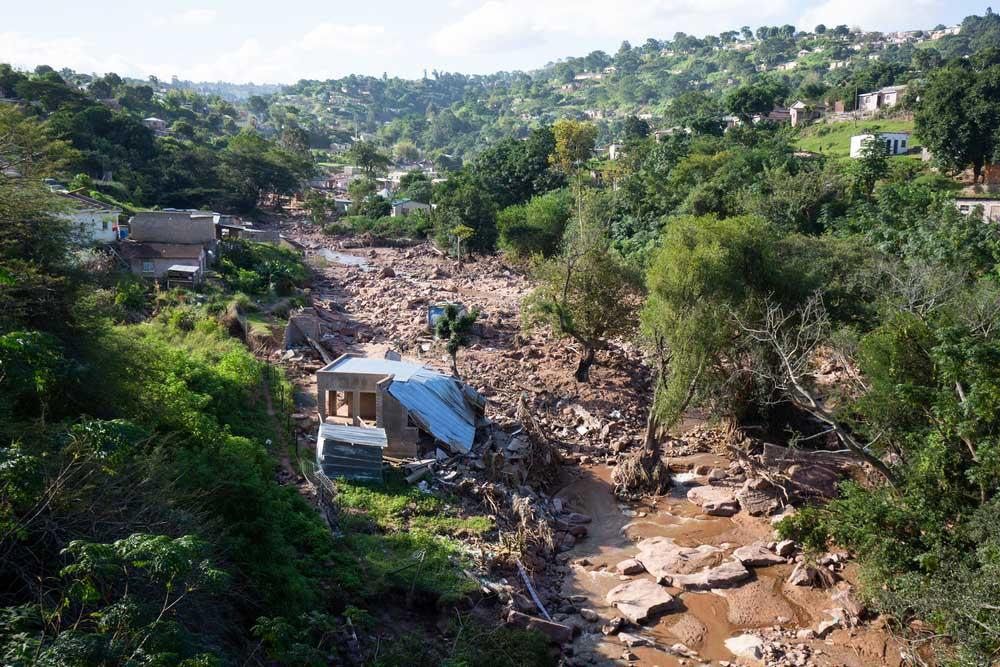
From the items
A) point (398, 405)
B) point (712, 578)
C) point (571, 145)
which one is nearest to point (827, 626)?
point (712, 578)

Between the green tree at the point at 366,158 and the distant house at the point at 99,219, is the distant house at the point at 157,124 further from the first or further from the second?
the distant house at the point at 99,219

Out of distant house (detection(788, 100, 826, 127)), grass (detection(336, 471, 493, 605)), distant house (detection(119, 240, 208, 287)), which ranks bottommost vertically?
grass (detection(336, 471, 493, 605))

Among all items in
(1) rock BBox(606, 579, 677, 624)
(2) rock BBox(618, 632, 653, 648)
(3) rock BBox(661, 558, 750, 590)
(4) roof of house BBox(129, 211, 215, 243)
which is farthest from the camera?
(4) roof of house BBox(129, 211, 215, 243)

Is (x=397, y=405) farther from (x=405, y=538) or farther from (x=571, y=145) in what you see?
(x=571, y=145)

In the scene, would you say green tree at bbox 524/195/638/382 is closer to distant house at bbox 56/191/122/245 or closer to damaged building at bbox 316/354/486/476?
damaged building at bbox 316/354/486/476

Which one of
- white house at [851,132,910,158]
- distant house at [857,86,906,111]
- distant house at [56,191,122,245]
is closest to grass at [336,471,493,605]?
distant house at [56,191,122,245]

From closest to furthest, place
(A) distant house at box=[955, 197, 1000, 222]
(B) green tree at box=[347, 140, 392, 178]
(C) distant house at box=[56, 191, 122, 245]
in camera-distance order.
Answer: (C) distant house at box=[56, 191, 122, 245] < (A) distant house at box=[955, 197, 1000, 222] < (B) green tree at box=[347, 140, 392, 178]
